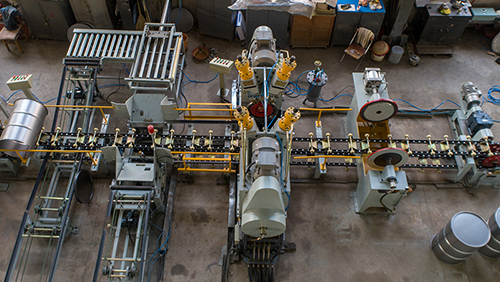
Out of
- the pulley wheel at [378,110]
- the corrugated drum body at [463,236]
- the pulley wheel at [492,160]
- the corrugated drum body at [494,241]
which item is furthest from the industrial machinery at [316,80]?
the corrugated drum body at [494,241]

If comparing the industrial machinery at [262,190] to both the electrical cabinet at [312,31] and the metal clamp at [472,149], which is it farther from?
the electrical cabinet at [312,31]

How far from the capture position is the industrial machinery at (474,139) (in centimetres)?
635

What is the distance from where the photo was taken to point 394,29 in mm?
8336

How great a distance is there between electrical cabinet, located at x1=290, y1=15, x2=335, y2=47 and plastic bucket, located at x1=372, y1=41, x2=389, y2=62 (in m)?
1.06

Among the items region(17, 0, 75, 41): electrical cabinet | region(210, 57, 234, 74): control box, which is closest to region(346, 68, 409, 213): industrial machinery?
region(210, 57, 234, 74): control box

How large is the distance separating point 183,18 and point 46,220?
531cm

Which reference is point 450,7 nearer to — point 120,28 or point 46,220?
point 120,28

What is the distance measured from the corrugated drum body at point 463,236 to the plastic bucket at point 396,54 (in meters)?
4.02

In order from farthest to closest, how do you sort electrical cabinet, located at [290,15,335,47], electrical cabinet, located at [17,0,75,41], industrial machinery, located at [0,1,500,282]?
electrical cabinet, located at [290,15,335,47] < electrical cabinet, located at [17,0,75,41] < industrial machinery, located at [0,1,500,282]

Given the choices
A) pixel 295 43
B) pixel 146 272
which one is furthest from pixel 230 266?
pixel 295 43

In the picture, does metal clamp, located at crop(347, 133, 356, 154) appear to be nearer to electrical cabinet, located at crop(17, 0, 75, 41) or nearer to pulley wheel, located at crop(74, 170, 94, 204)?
pulley wheel, located at crop(74, 170, 94, 204)

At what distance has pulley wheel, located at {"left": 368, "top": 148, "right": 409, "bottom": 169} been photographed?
17.9 ft

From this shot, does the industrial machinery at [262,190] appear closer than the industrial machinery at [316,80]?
Yes

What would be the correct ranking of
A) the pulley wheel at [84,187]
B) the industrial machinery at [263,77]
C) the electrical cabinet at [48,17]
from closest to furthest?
the pulley wheel at [84,187] < the industrial machinery at [263,77] < the electrical cabinet at [48,17]
